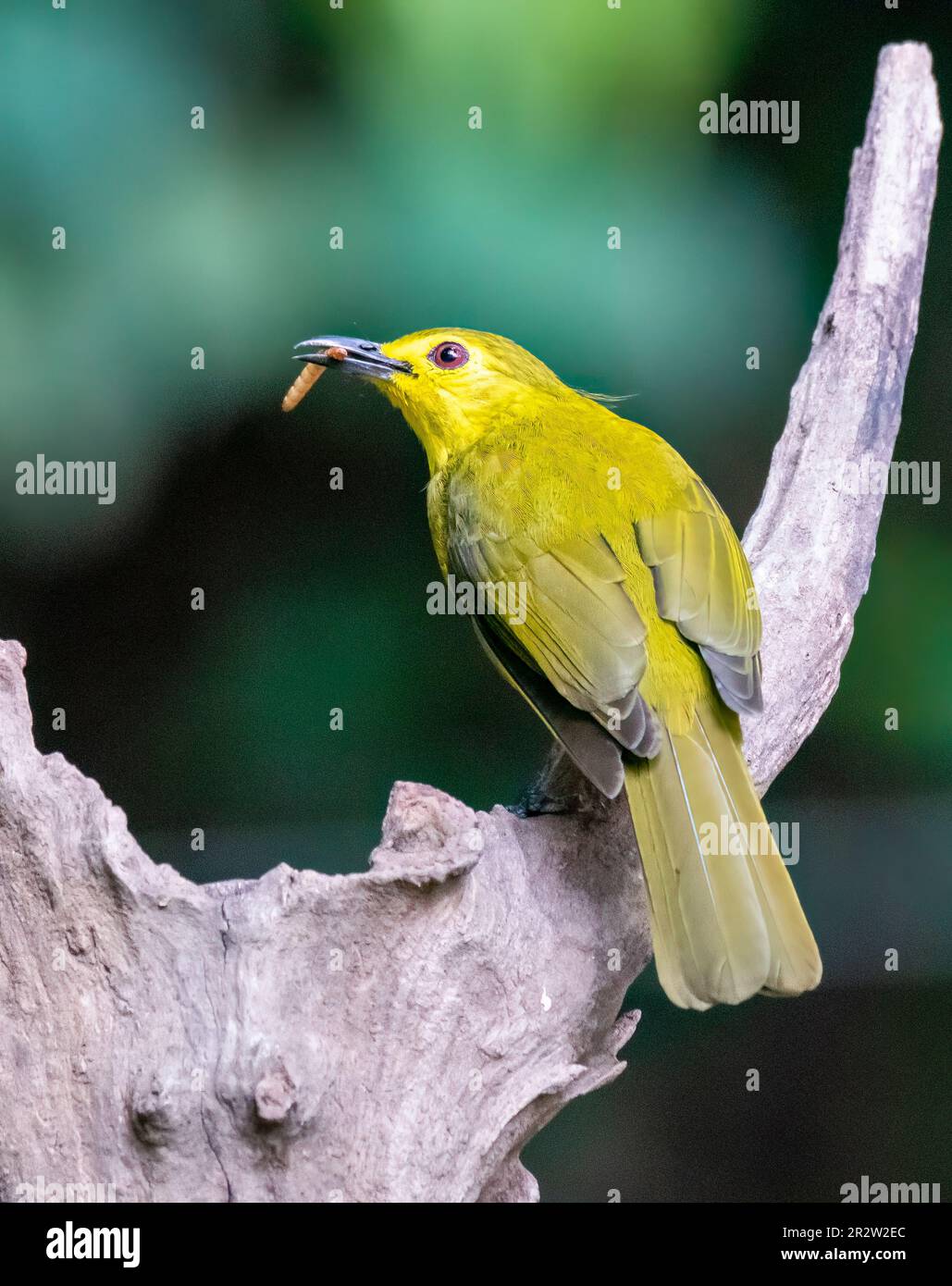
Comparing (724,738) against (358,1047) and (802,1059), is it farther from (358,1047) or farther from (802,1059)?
(802,1059)

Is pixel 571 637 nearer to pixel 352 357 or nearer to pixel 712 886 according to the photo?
pixel 712 886

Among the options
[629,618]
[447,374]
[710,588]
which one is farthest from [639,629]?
[447,374]

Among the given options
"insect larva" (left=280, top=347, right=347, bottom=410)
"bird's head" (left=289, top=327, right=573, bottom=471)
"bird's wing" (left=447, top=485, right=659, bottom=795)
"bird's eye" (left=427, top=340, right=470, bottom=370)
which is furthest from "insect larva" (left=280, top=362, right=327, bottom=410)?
"bird's wing" (left=447, top=485, right=659, bottom=795)

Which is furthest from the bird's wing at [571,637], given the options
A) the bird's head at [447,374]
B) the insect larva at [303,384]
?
the insect larva at [303,384]

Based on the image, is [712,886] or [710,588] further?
[710,588]

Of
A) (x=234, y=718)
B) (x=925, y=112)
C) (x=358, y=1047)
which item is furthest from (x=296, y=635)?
(x=925, y=112)

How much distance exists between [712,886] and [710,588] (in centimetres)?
65

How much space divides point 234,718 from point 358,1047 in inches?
71.7

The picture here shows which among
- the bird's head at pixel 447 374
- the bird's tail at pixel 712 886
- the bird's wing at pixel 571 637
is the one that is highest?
the bird's head at pixel 447 374

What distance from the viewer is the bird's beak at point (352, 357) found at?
3393 mm

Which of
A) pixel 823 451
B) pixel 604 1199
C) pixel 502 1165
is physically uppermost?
pixel 823 451

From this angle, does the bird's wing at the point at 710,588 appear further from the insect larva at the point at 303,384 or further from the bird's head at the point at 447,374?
the insect larva at the point at 303,384

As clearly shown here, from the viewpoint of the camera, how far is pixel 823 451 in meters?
3.27

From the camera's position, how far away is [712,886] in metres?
2.39
